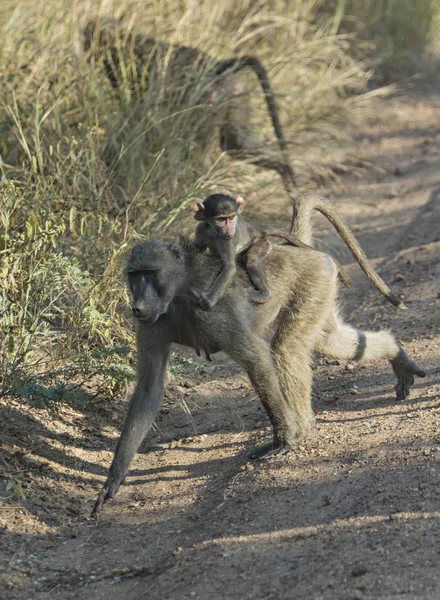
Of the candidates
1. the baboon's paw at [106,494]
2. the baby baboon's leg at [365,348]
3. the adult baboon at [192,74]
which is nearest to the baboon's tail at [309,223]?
the baby baboon's leg at [365,348]

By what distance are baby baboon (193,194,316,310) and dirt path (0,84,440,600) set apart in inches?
34.6

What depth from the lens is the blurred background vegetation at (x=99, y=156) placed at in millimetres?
4832

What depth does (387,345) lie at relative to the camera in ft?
15.9

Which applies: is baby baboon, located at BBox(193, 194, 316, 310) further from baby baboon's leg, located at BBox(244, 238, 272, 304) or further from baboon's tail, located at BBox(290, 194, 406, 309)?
baboon's tail, located at BBox(290, 194, 406, 309)

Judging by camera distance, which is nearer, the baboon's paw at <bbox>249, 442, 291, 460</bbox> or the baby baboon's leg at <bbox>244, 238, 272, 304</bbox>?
the baby baboon's leg at <bbox>244, 238, 272, 304</bbox>

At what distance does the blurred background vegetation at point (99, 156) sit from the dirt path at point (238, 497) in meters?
0.42

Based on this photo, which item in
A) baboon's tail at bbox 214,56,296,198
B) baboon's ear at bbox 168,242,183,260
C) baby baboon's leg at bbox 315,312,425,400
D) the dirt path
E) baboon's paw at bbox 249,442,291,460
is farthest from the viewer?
baboon's tail at bbox 214,56,296,198

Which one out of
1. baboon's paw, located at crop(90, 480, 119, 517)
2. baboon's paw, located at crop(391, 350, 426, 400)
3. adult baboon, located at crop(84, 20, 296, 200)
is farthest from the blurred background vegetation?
baboon's paw, located at crop(391, 350, 426, 400)

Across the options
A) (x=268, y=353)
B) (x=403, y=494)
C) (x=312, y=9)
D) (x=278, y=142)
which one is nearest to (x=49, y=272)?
(x=268, y=353)

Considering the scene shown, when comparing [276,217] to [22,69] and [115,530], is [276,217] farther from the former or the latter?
[115,530]

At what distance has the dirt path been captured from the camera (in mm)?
3328

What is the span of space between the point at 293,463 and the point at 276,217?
3.09 m

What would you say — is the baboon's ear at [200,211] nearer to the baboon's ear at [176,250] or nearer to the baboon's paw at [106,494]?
the baboon's ear at [176,250]

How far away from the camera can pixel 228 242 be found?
4.30m
